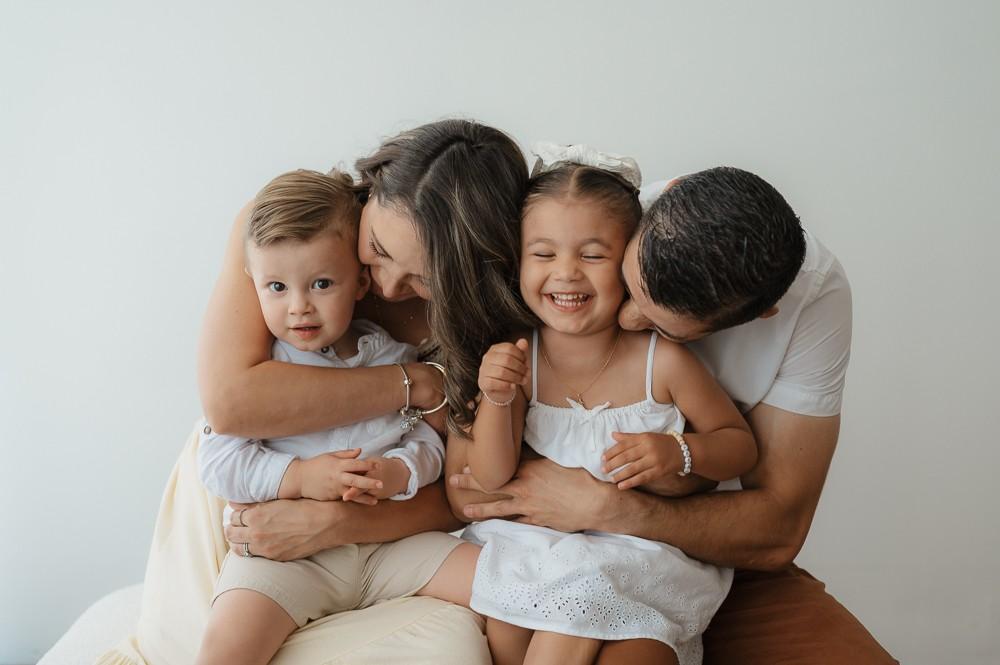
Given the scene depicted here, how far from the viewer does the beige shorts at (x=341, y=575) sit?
2.03 meters

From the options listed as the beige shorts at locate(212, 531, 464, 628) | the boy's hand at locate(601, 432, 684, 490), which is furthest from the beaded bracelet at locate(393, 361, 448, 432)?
the boy's hand at locate(601, 432, 684, 490)

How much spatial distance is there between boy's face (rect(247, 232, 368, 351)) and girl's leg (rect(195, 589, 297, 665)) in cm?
51

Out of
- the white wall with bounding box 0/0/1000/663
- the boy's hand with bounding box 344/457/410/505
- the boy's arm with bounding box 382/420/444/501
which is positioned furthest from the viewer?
the white wall with bounding box 0/0/1000/663

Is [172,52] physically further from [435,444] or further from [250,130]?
[435,444]

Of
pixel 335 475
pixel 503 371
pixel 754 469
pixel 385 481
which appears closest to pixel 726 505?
pixel 754 469

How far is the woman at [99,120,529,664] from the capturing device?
6.58 feet

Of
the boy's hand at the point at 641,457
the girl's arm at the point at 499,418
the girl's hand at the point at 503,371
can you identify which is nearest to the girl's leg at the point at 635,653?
the boy's hand at the point at 641,457

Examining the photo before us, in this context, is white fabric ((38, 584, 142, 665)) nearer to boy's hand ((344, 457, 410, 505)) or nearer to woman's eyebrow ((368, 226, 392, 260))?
boy's hand ((344, 457, 410, 505))

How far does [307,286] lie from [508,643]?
809 mm

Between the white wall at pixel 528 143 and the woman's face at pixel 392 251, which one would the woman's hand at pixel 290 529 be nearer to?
the woman's face at pixel 392 251

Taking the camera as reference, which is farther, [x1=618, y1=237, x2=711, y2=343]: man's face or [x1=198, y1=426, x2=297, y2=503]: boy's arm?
[x1=198, y1=426, x2=297, y2=503]: boy's arm

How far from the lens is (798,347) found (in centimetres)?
218

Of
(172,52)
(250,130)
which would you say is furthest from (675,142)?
(172,52)

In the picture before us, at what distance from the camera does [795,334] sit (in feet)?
7.11
